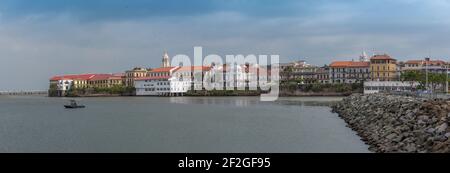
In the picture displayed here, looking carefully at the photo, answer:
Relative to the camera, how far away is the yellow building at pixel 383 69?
95.4m

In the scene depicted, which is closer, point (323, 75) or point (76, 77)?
point (323, 75)

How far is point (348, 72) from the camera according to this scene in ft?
329

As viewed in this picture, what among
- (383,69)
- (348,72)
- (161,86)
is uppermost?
(383,69)

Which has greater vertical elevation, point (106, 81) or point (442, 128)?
point (106, 81)

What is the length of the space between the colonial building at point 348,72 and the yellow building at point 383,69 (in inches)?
64.8

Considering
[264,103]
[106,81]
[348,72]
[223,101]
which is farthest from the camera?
[106,81]

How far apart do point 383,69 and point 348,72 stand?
7.10 meters

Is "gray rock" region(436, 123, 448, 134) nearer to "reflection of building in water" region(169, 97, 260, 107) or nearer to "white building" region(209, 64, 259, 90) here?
"reflection of building in water" region(169, 97, 260, 107)

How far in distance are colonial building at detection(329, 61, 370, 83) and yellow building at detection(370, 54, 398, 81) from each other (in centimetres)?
164

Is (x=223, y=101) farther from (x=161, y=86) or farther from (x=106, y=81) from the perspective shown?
(x=106, y=81)

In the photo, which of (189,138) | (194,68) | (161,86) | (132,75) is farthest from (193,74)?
(189,138)

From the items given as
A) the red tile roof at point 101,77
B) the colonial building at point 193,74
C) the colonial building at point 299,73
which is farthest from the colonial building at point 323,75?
the red tile roof at point 101,77
